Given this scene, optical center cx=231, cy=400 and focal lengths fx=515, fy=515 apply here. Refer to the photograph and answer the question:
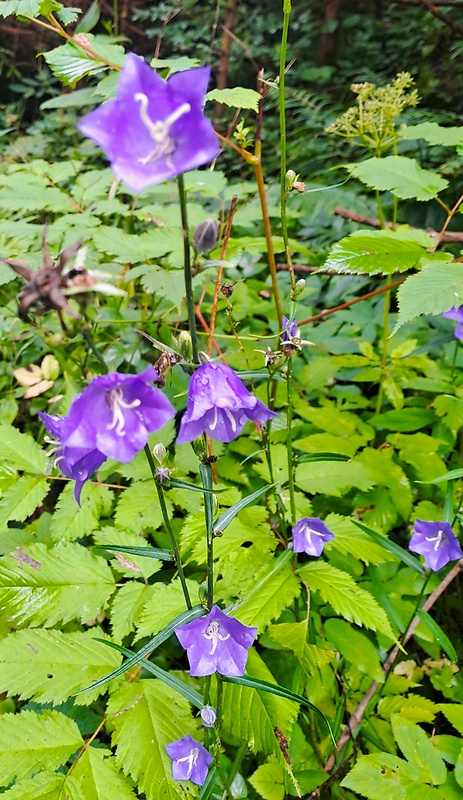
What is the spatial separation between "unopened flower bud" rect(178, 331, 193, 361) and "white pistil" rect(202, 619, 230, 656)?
57 cm

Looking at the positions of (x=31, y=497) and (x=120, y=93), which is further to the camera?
(x=31, y=497)

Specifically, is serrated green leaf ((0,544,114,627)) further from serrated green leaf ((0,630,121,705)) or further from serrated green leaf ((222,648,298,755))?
serrated green leaf ((222,648,298,755))

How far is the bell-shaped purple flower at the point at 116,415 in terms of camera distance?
0.80 m

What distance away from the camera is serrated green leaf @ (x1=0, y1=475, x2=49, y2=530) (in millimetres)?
1610

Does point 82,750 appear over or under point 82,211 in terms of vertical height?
under

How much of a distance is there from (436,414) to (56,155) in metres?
4.70

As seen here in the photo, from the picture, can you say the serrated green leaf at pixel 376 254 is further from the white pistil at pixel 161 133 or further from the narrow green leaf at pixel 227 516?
the white pistil at pixel 161 133

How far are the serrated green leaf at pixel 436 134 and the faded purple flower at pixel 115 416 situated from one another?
5.27 feet

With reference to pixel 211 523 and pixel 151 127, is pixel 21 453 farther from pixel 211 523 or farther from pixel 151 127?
pixel 151 127

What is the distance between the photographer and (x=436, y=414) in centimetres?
200

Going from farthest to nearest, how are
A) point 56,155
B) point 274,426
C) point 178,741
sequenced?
point 56,155 → point 274,426 → point 178,741

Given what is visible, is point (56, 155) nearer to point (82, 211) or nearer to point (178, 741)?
point (82, 211)

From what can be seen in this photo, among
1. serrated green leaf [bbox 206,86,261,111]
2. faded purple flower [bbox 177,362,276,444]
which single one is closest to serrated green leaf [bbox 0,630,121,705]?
faded purple flower [bbox 177,362,276,444]

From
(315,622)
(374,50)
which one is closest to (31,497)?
(315,622)
